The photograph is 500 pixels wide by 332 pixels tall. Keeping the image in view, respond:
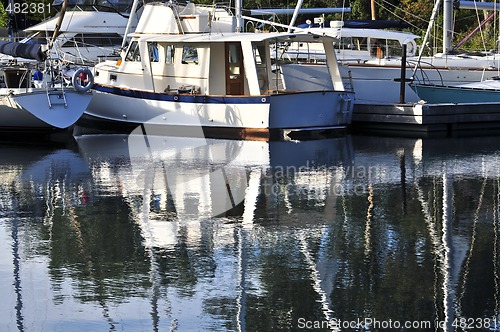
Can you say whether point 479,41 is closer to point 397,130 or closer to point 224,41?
point 397,130

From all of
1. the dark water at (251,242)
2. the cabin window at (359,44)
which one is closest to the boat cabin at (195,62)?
the dark water at (251,242)

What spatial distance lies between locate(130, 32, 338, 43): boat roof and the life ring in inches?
86.7

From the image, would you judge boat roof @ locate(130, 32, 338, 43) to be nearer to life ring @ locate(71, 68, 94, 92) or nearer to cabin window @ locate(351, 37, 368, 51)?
life ring @ locate(71, 68, 94, 92)

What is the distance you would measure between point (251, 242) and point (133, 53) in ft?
51.1

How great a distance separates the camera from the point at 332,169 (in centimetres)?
2078

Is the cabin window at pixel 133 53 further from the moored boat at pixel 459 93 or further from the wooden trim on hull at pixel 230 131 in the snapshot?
the moored boat at pixel 459 93

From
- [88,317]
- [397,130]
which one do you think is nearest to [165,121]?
[397,130]

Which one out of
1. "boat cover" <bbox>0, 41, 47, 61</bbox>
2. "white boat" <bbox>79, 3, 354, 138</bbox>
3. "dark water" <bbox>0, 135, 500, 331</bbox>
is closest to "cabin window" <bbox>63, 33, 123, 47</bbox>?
"white boat" <bbox>79, 3, 354, 138</bbox>

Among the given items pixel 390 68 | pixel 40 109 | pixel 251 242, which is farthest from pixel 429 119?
pixel 251 242

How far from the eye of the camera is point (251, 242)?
13.9 m

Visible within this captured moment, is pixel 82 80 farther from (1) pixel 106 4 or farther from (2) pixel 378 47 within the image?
(2) pixel 378 47

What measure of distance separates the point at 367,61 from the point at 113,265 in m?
21.6

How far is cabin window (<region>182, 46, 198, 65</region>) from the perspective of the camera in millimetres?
27609

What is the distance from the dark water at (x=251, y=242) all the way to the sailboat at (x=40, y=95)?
327 cm
